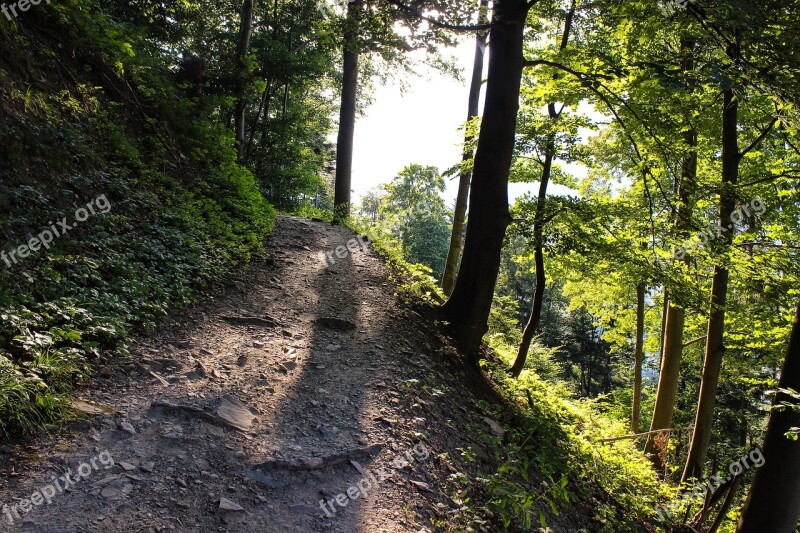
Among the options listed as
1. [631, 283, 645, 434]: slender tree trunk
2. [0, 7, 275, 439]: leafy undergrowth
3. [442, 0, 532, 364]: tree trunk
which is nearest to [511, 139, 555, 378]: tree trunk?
[442, 0, 532, 364]: tree trunk

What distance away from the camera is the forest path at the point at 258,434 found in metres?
2.93

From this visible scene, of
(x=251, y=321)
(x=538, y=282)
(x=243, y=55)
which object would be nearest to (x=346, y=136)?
(x=243, y=55)

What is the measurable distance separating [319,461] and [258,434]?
638 mm

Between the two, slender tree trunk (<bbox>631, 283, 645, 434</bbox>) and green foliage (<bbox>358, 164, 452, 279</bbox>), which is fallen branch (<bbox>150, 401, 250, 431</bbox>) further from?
green foliage (<bbox>358, 164, 452, 279</bbox>)

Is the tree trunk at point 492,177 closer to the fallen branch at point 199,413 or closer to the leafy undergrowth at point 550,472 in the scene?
the leafy undergrowth at point 550,472

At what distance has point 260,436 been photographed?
3914 millimetres

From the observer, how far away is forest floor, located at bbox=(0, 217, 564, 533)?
2934mm

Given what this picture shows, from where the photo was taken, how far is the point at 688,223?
6.48 meters

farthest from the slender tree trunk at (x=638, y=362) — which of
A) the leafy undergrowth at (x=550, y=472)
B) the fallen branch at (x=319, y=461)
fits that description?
the fallen branch at (x=319, y=461)

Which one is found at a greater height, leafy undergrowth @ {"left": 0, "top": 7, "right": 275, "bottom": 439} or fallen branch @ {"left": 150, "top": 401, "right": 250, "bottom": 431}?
leafy undergrowth @ {"left": 0, "top": 7, "right": 275, "bottom": 439}

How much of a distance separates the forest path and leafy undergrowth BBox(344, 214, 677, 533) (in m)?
0.39

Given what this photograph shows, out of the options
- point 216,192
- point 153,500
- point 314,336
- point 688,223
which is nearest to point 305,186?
point 216,192

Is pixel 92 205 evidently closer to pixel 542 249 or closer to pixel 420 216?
pixel 542 249

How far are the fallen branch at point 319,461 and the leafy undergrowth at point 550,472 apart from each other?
0.93 metres
